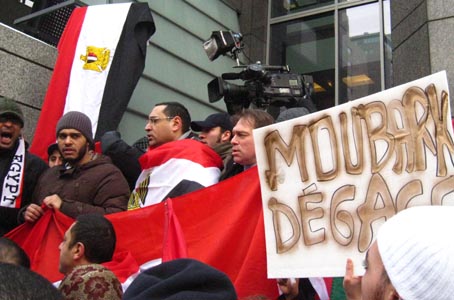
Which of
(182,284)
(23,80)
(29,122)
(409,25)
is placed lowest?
(182,284)

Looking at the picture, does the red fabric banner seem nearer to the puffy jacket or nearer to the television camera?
the puffy jacket

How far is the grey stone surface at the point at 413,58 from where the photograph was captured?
6523 mm

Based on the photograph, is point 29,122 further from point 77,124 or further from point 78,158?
point 78,158

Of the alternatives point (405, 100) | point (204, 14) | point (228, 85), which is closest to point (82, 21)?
point (228, 85)

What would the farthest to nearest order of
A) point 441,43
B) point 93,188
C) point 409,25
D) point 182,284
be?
point 409,25, point 441,43, point 93,188, point 182,284

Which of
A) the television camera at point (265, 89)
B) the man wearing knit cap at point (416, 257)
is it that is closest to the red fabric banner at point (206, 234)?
the television camera at point (265, 89)

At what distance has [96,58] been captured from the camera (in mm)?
7059

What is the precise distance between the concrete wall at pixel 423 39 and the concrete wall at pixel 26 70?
363 cm

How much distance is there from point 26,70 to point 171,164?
3.02 m

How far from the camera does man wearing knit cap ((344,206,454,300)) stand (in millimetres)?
1432

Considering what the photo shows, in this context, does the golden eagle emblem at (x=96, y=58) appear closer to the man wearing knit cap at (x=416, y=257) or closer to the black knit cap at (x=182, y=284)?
the black knit cap at (x=182, y=284)

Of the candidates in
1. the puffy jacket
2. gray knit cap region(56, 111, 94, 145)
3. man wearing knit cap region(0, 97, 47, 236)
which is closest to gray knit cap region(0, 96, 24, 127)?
man wearing knit cap region(0, 97, 47, 236)

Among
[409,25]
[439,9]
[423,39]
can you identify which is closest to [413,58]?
[423,39]

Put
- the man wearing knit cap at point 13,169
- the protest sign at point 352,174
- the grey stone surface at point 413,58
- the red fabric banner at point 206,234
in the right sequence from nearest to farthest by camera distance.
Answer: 1. the protest sign at point 352,174
2. the red fabric banner at point 206,234
3. the man wearing knit cap at point 13,169
4. the grey stone surface at point 413,58
